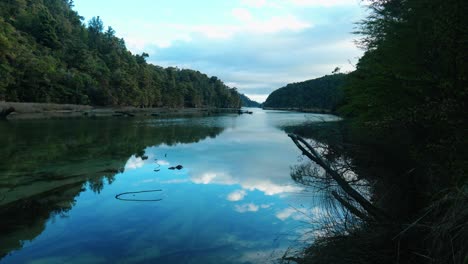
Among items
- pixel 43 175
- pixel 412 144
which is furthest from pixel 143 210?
pixel 412 144

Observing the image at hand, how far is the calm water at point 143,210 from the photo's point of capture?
6.22 meters

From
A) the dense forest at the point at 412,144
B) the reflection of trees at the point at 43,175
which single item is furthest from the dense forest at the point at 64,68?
the dense forest at the point at 412,144

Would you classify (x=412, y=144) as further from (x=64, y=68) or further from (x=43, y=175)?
(x=64, y=68)

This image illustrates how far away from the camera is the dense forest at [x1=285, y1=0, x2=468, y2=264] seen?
12.7ft

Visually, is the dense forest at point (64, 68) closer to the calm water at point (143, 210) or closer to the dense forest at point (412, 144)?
the calm water at point (143, 210)

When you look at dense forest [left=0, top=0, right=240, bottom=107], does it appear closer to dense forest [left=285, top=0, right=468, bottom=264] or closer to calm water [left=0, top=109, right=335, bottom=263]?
calm water [left=0, top=109, right=335, bottom=263]

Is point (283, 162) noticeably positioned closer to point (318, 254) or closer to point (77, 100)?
point (318, 254)

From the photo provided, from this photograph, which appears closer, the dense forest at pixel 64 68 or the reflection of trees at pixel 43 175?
the reflection of trees at pixel 43 175

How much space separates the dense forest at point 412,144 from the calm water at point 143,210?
193 cm

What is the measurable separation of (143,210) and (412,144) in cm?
666

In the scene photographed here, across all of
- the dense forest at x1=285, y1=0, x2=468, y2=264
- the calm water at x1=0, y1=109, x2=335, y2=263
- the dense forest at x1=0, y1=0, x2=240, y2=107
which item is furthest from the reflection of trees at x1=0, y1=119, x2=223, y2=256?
the dense forest at x1=0, y1=0, x2=240, y2=107

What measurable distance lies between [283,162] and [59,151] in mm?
12417

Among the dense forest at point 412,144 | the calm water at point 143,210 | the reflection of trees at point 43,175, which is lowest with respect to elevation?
the calm water at point 143,210

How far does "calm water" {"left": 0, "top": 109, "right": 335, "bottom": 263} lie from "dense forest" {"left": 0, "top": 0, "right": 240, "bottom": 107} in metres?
43.0
